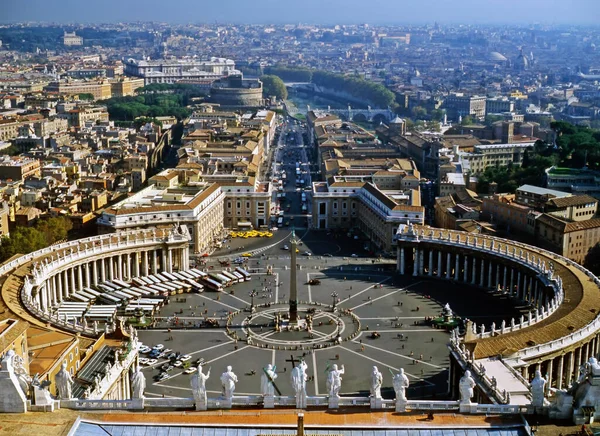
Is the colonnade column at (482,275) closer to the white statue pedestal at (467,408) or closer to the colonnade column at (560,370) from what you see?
the colonnade column at (560,370)

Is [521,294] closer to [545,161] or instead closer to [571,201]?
[571,201]

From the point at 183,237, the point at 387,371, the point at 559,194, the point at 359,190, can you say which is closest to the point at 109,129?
the point at 359,190

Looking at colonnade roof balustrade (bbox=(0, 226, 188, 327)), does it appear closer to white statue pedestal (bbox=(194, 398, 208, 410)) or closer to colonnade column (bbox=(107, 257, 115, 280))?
colonnade column (bbox=(107, 257, 115, 280))

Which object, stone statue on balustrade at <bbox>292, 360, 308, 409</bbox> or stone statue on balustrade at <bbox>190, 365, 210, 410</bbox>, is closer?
stone statue on balustrade at <bbox>190, 365, 210, 410</bbox>

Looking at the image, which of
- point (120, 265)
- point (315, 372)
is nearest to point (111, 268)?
point (120, 265)

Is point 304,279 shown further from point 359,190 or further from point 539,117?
point 539,117

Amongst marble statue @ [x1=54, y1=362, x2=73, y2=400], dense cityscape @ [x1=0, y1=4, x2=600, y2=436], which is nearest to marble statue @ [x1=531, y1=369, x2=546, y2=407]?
dense cityscape @ [x1=0, y1=4, x2=600, y2=436]

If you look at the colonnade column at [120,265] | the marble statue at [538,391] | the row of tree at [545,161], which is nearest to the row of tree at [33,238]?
the colonnade column at [120,265]
